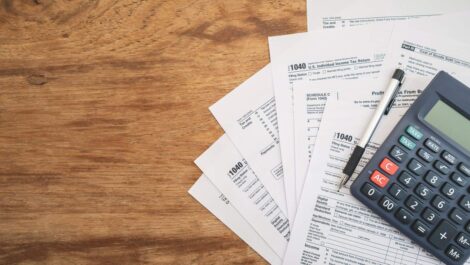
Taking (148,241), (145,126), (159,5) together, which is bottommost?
(148,241)

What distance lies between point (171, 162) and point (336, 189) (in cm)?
21

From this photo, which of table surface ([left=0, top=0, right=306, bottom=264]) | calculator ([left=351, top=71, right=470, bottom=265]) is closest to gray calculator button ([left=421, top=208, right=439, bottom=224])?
calculator ([left=351, top=71, right=470, bottom=265])

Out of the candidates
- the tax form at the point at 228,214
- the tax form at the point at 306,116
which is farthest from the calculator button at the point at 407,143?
the tax form at the point at 228,214

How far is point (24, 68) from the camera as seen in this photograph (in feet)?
1.96

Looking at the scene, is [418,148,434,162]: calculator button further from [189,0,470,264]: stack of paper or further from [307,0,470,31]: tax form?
[307,0,470,31]: tax form

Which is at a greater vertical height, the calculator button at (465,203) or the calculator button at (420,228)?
the calculator button at (465,203)

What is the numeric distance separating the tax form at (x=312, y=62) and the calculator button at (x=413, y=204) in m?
0.13

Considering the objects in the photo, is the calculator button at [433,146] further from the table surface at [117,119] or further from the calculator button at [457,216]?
the table surface at [117,119]

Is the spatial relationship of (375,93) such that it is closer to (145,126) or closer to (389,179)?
(389,179)

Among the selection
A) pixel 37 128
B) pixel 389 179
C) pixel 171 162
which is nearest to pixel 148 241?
pixel 171 162

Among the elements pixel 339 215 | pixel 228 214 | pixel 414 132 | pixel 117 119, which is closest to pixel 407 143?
pixel 414 132

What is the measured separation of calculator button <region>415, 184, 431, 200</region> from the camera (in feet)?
1.74

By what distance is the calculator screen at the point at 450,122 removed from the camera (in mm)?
527

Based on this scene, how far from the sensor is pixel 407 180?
1.75 feet
